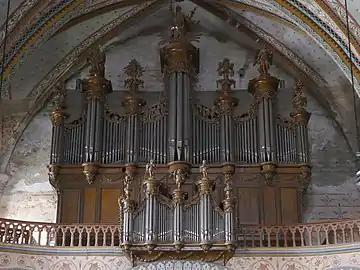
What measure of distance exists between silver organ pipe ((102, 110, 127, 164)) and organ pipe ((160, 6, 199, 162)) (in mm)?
1269

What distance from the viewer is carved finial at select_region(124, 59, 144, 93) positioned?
20.2m

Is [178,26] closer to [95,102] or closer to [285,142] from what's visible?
[95,102]

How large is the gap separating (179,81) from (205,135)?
5.55 ft

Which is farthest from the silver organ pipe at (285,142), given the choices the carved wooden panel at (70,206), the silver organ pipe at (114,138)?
→ the carved wooden panel at (70,206)

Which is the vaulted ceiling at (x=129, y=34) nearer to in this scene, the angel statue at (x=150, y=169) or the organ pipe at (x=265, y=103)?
the organ pipe at (x=265, y=103)

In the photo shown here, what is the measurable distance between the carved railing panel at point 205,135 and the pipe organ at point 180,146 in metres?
0.03

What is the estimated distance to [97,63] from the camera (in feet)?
67.7

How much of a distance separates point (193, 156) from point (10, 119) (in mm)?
5403

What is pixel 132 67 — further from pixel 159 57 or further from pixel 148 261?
pixel 148 261

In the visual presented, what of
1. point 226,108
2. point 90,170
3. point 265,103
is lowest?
point 90,170

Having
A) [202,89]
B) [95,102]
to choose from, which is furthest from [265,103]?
[95,102]

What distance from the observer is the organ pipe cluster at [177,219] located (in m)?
17.2

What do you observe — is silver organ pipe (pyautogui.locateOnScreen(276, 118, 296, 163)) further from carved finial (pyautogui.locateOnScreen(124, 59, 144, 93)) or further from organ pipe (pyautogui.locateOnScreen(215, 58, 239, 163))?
carved finial (pyautogui.locateOnScreen(124, 59, 144, 93))

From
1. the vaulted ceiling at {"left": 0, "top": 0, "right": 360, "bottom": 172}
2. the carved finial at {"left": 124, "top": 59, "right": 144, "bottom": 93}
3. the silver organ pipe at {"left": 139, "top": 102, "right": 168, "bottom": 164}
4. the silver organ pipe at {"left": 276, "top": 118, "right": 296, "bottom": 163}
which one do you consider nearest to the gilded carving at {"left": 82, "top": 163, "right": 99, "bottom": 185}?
the silver organ pipe at {"left": 139, "top": 102, "right": 168, "bottom": 164}
